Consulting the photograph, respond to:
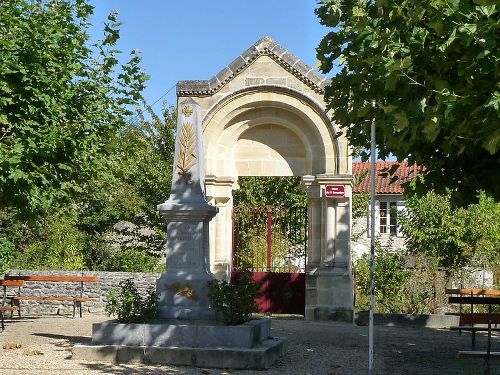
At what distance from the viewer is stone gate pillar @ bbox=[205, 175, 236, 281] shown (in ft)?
59.7

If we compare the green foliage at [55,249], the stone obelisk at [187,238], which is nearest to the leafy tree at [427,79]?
the stone obelisk at [187,238]

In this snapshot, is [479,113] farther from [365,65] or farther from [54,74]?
[54,74]

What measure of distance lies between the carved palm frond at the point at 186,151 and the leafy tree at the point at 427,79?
2.93 meters

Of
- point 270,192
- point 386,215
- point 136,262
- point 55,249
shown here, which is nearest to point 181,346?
point 136,262

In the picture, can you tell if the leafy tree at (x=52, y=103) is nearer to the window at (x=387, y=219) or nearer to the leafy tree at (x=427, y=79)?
the leafy tree at (x=427, y=79)

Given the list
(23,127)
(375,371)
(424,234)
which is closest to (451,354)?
(375,371)

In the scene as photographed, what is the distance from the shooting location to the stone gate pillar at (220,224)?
18188 millimetres

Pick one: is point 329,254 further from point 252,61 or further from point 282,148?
point 252,61

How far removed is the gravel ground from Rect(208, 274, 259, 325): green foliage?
0.85 meters

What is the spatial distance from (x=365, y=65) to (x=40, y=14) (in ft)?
26.7

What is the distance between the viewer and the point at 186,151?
40.5 ft

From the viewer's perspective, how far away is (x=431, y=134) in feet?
21.7

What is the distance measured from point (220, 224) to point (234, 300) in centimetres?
736

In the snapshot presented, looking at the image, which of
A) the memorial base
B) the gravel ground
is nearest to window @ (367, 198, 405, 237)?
the gravel ground
